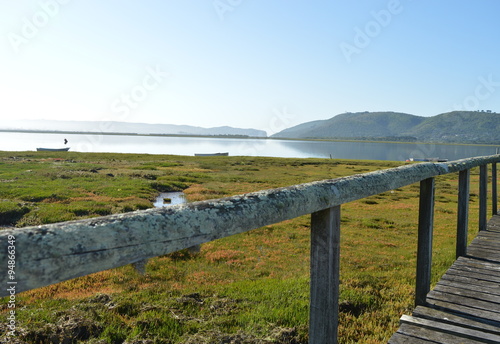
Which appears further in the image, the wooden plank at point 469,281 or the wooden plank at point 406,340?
the wooden plank at point 469,281

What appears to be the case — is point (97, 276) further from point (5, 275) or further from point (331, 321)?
point (5, 275)

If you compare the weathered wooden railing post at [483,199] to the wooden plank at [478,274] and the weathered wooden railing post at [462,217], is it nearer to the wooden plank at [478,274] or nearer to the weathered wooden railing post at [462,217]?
the weathered wooden railing post at [462,217]

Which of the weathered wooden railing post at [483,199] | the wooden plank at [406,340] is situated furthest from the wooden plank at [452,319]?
the weathered wooden railing post at [483,199]

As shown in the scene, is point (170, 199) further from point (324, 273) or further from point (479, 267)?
point (324, 273)

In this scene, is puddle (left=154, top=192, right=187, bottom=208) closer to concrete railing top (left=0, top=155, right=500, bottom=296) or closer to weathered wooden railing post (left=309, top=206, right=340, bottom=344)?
weathered wooden railing post (left=309, top=206, right=340, bottom=344)

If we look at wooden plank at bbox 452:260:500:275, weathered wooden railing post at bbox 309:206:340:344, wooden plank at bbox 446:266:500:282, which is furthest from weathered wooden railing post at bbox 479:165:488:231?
weathered wooden railing post at bbox 309:206:340:344

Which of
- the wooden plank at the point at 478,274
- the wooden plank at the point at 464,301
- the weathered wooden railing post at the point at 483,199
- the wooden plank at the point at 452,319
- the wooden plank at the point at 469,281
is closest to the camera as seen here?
the wooden plank at the point at 452,319

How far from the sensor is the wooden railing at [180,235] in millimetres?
1008

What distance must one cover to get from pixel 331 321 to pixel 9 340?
458cm

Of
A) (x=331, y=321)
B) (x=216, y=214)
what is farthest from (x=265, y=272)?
(x=216, y=214)

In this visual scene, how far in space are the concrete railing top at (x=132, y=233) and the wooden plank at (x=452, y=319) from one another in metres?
2.13

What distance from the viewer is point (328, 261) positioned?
2008 millimetres

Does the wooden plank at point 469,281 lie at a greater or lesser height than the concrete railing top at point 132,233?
lesser

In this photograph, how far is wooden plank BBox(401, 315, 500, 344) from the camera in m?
2.89
